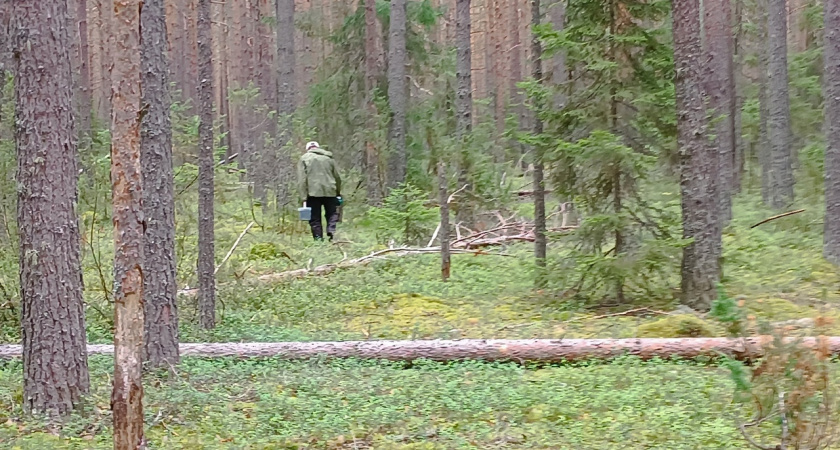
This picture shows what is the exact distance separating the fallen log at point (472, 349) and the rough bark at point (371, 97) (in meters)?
10.2

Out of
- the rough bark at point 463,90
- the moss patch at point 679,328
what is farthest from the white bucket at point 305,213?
the moss patch at point 679,328

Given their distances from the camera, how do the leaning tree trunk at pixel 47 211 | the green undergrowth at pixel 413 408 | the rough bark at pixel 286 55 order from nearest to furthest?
the green undergrowth at pixel 413 408 → the leaning tree trunk at pixel 47 211 → the rough bark at pixel 286 55

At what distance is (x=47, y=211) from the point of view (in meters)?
5.74

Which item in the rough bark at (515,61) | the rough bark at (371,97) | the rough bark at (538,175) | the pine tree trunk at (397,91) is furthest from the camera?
the rough bark at (515,61)

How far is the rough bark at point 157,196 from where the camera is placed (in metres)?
7.00

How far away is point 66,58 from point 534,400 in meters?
4.46

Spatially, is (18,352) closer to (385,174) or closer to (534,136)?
Answer: (534,136)

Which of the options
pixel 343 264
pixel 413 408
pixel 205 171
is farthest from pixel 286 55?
pixel 413 408

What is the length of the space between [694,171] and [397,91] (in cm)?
1036

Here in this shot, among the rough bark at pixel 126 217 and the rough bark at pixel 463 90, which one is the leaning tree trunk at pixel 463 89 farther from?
the rough bark at pixel 126 217

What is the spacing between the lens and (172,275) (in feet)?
24.5

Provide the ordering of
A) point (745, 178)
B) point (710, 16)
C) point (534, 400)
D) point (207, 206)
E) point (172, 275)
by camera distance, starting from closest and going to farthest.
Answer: point (534, 400), point (172, 275), point (207, 206), point (710, 16), point (745, 178)

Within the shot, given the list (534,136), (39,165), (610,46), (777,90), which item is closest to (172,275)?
(39,165)

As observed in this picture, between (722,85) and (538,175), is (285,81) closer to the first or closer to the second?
(722,85)
